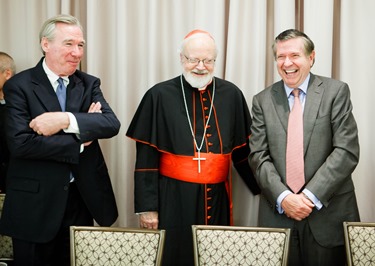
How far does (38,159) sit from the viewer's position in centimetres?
259

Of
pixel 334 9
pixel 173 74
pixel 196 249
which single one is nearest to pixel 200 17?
pixel 173 74

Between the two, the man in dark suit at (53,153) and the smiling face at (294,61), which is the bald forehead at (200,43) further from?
the man in dark suit at (53,153)

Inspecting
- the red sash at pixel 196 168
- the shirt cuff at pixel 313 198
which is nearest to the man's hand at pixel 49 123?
the red sash at pixel 196 168

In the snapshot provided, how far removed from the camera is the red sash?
2846mm

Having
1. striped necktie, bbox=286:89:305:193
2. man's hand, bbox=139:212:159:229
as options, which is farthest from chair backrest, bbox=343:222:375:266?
man's hand, bbox=139:212:159:229

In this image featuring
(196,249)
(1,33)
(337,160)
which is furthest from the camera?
(1,33)

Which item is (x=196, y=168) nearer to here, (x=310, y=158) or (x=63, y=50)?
(x=310, y=158)

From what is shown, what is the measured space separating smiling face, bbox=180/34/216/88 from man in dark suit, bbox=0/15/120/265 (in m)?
0.53

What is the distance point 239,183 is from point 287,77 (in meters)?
0.91

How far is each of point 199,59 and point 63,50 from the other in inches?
29.9

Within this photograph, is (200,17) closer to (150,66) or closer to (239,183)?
(150,66)

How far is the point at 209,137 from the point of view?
9.46 feet

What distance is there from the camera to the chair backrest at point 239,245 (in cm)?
232

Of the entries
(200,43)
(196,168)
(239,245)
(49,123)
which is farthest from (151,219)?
(200,43)
